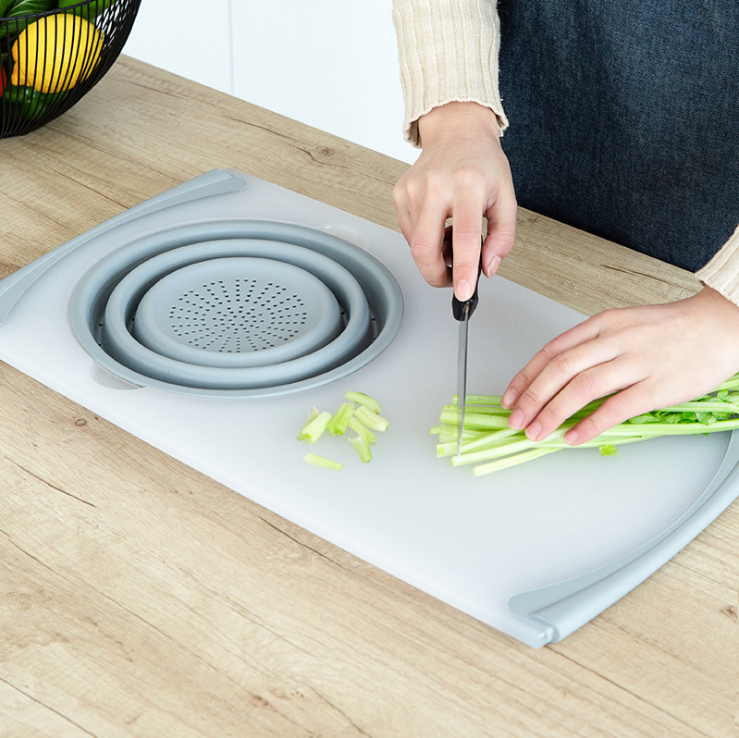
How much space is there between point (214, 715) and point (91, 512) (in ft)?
0.74

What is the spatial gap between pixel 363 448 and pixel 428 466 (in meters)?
0.06

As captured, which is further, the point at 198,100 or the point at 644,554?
the point at 198,100

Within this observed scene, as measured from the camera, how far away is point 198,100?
1387mm

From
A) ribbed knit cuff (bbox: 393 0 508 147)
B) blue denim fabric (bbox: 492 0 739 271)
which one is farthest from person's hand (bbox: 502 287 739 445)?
blue denim fabric (bbox: 492 0 739 271)

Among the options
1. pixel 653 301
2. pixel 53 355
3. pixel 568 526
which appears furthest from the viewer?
pixel 653 301

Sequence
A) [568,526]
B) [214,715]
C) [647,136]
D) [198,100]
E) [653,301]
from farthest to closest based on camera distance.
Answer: [198,100]
[647,136]
[653,301]
[568,526]
[214,715]

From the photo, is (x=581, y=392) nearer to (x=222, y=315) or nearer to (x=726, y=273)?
(x=726, y=273)

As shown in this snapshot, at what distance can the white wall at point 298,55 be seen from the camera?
314 cm

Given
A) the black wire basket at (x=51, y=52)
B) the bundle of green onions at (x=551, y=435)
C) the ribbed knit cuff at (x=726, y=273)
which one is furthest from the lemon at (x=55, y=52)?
the ribbed knit cuff at (x=726, y=273)

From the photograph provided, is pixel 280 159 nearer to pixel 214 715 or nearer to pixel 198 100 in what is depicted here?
pixel 198 100

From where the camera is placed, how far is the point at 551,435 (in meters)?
0.77

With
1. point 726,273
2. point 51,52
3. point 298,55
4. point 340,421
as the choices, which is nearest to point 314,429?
point 340,421

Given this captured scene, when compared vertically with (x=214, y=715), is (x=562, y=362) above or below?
above

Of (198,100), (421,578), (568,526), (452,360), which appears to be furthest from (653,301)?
(198,100)
